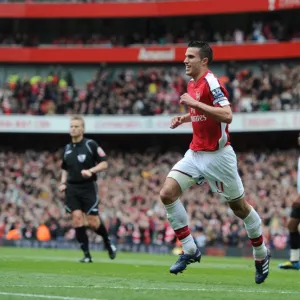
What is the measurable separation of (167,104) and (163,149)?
347cm

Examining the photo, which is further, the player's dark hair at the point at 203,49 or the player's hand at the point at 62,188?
the player's hand at the point at 62,188

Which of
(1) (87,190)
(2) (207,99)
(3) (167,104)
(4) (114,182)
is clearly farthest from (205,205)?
(2) (207,99)

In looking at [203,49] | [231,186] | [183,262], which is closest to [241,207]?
[231,186]

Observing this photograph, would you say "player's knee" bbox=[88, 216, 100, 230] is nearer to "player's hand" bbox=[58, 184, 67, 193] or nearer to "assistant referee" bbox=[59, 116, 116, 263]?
"assistant referee" bbox=[59, 116, 116, 263]

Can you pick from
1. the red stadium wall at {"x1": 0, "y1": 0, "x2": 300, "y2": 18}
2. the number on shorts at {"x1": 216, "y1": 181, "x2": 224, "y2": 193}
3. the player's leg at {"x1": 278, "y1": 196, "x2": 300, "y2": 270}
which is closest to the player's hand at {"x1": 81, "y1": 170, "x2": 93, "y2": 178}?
the player's leg at {"x1": 278, "y1": 196, "x2": 300, "y2": 270}

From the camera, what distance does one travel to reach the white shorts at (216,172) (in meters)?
10.1

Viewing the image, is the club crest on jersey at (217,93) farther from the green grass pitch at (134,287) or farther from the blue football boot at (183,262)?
the green grass pitch at (134,287)

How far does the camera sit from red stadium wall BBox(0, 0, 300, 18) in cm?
3725

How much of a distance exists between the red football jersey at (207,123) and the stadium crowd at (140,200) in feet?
50.9

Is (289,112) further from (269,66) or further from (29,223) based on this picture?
(29,223)

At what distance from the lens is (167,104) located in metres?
36.1

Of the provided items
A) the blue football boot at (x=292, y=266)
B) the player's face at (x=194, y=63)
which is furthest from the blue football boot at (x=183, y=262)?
the blue football boot at (x=292, y=266)

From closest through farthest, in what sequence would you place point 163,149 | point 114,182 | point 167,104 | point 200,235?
point 200,235
point 114,182
point 167,104
point 163,149

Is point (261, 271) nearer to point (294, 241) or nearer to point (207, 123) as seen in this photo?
point (207, 123)
